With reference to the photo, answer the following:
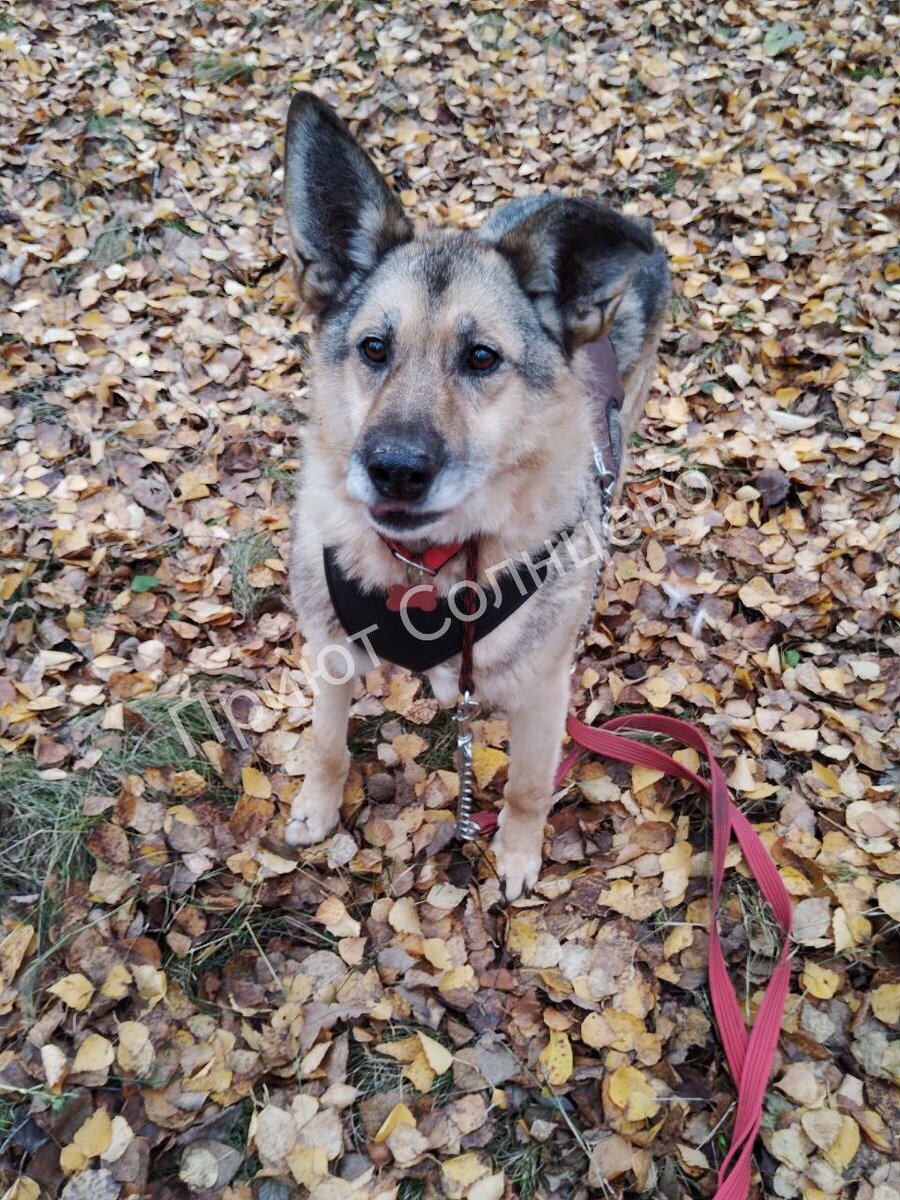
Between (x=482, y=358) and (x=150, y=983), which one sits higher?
(x=482, y=358)

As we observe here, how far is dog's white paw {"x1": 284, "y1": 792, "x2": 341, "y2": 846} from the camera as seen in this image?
Result: 314cm

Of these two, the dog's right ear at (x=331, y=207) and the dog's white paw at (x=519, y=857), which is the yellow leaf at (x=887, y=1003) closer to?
the dog's white paw at (x=519, y=857)

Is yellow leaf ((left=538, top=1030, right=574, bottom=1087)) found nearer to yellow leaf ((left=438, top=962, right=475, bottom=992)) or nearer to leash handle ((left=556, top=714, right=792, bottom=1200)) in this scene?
yellow leaf ((left=438, top=962, right=475, bottom=992))

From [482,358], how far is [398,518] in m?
0.60

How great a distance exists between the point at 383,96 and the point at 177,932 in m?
6.67

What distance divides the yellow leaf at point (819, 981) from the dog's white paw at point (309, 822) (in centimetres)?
184

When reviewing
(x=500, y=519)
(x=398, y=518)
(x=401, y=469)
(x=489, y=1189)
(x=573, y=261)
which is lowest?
(x=489, y=1189)

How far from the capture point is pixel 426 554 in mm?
2498

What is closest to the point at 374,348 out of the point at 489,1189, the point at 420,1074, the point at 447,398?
the point at 447,398

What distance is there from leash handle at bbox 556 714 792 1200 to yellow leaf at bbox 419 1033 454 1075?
0.88m

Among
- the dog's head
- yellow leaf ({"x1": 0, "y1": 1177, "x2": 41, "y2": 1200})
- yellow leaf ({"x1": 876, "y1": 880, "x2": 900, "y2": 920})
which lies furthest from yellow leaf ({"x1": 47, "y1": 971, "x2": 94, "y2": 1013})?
yellow leaf ({"x1": 876, "y1": 880, "x2": 900, "y2": 920})

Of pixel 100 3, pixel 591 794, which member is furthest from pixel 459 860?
pixel 100 3

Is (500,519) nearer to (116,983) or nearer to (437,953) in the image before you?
(437,953)

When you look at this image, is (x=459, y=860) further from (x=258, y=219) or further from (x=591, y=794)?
(x=258, y=219)
